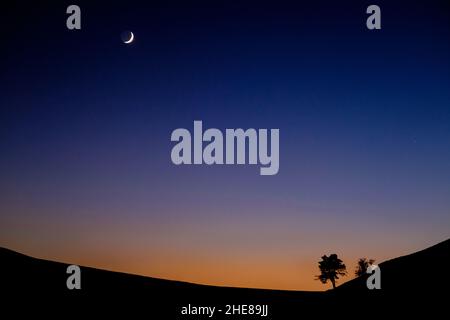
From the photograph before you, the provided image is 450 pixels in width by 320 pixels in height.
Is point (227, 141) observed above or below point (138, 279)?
above

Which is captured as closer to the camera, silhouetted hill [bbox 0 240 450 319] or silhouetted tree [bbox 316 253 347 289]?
silhouetted hill [bbox 0 240 450 319]

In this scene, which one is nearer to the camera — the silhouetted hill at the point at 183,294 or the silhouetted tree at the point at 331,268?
the silhouetted hill at the point at 183,294

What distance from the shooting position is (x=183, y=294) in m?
43.4

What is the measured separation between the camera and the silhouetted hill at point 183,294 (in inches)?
1251

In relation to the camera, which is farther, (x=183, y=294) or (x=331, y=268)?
(x=331, y=268)

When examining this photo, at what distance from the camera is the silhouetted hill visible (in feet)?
104
